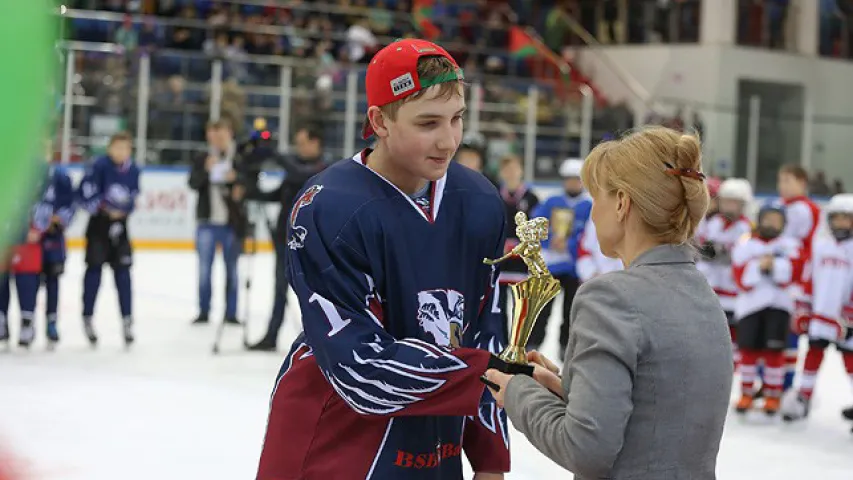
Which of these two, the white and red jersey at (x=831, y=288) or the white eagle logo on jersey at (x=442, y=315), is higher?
the white eagle logo on jersey at (x=442, y=315)

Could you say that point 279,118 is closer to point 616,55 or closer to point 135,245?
point 135,245

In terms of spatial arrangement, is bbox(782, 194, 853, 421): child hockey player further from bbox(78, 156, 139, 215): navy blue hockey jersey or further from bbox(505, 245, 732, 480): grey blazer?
bbox(505, 245, 732, 480): grey blazer

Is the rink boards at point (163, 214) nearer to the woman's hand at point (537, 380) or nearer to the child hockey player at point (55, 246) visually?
the child hockey player at point (55, 246)

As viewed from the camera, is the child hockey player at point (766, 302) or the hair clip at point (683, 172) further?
the child hockey player at point (766, 302)

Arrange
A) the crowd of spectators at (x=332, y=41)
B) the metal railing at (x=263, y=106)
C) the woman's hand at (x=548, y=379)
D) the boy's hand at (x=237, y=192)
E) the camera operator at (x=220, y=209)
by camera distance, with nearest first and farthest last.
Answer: the woman's hand at (x=548, y=379)
the boy's hand at (x=237, y=192)
the camera operator at (x=220, y=209)
the metal railing at (x=263, y=106)
the crowd of spectators at (x=332, y=41)

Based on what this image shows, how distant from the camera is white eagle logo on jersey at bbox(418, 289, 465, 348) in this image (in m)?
1.73

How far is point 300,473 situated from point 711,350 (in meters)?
0.67

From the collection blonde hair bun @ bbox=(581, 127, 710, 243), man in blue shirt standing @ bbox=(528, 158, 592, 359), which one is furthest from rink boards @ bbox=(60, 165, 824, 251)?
blonde hair bun @ bbox=(581, 127, 710, 243)

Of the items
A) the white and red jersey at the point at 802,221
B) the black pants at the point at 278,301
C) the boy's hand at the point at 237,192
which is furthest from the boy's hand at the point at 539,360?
the boy's hand at the point at 237,192

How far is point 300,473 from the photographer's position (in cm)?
179

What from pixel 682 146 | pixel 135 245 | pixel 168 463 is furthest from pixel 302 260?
pixel 135 245

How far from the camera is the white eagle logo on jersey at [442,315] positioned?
1.73 metres

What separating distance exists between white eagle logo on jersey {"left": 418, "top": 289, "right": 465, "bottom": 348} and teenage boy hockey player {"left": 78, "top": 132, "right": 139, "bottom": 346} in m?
5.76

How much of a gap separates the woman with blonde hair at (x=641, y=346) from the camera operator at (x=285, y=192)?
19.0ft
